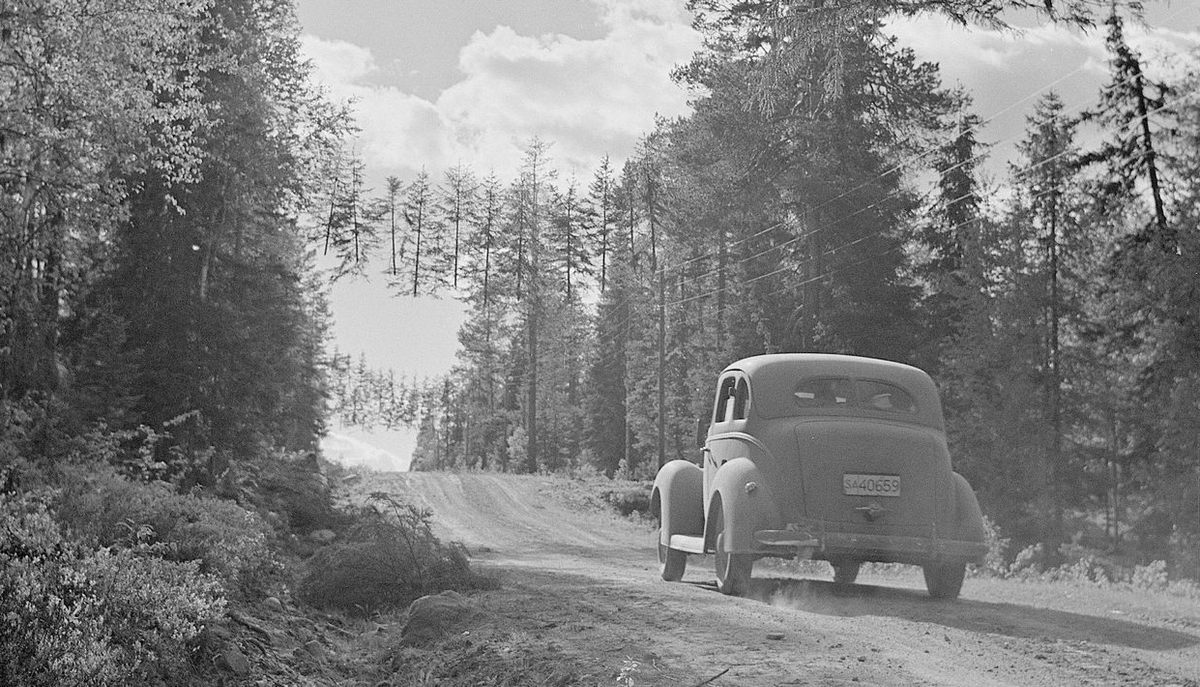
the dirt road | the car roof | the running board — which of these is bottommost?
the dirt road

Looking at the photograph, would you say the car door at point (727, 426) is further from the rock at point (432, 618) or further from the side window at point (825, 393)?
the rock at point (432, 618)

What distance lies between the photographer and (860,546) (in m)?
9.67

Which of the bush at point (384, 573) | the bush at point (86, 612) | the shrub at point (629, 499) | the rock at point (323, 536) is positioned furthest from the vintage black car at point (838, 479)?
the shrub at point (629, 499)

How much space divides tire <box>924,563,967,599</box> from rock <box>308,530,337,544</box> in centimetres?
983

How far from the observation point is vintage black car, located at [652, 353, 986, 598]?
9.81 m

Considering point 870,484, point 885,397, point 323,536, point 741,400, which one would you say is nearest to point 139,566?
point 741,400

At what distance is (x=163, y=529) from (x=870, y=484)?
254 inches

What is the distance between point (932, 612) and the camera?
894 cm

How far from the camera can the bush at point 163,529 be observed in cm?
863

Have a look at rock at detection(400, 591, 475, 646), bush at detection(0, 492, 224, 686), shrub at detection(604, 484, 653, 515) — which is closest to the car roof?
rock at detection(400, 591, 475, 646)

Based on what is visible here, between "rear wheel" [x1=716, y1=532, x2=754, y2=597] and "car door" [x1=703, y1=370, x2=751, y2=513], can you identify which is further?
"car door" [x1=703, y1=370, x2=751, y2=513]

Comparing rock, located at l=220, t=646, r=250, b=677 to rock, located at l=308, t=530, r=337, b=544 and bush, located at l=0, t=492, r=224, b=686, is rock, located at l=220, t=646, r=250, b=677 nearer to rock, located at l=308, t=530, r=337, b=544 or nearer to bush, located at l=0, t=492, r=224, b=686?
bush, located at l=0, t=492, r=224, b=686

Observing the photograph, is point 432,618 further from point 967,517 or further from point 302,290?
point 302,290

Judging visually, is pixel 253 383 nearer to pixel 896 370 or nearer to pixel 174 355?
pixel 174 355
